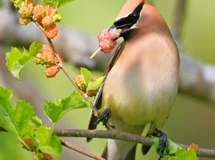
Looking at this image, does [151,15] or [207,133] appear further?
[207,133]

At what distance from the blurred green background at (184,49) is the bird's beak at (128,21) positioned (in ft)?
7.74

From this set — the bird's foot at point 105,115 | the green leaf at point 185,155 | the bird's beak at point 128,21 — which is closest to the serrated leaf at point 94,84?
the green leaf at point 185,155

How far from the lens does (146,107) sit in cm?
394

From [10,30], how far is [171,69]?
179cm

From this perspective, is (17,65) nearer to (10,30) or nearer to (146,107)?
(146,107)

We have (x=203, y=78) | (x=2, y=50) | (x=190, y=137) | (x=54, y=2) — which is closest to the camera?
(x=54, y=2)

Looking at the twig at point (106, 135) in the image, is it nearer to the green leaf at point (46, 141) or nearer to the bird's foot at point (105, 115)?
the green leaf at point (46, 141)

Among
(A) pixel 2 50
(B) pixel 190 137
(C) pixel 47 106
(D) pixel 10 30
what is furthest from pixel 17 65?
(B) pixel 190 137

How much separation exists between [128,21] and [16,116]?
52.9 inches

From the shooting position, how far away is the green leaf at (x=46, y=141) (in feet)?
8.79

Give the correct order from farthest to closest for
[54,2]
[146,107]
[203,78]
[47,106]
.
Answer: [203,78] < [146,107] < [54,2] < [47,106]

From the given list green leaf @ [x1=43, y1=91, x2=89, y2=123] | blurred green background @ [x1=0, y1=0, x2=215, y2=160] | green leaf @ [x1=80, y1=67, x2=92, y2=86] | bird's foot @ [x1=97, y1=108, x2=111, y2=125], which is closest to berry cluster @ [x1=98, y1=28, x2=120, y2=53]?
green leaf @ [x1=80, y1=67, x2=92, y2=86]

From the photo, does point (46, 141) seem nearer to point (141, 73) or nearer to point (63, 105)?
point (63, 105)

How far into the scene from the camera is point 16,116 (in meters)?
2.72
